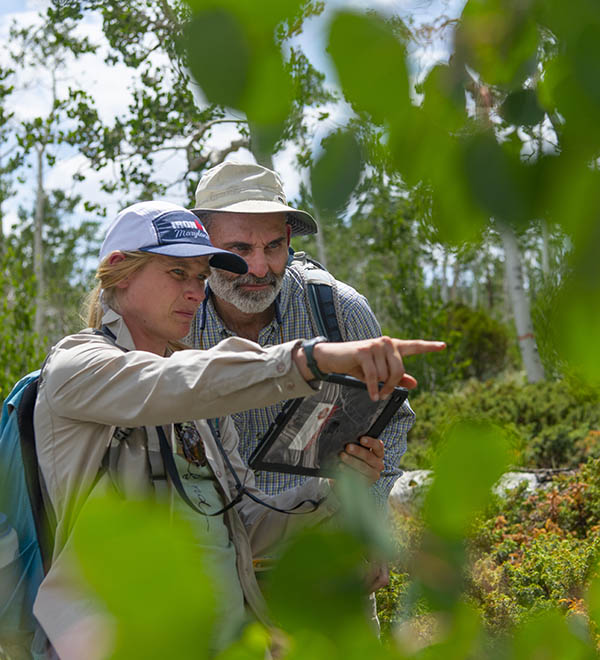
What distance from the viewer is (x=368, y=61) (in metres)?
0.47

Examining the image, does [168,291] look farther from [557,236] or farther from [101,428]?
[557,236]

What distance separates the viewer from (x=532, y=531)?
509 centimetres

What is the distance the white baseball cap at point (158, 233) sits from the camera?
182 centimetres

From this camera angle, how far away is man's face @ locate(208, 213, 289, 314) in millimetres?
2547

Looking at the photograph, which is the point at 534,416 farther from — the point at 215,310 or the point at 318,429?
the point at 318,429

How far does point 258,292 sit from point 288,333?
0.16 metres

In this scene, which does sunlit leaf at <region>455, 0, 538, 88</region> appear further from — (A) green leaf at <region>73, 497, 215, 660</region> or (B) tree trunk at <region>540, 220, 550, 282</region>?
(A) green leaf at <region>73, 497, 215, 660</region>

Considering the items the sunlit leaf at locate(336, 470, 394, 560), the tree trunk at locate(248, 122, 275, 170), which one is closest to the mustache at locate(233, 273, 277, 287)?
the tree trunk at locate(248, 122, 275, 170)

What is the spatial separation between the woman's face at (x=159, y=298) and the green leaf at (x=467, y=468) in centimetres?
145

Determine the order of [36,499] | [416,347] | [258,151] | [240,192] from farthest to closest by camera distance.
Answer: [240,192]
[36,499]
[416,347]
[258,151]

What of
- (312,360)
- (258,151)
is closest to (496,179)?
(258,151)

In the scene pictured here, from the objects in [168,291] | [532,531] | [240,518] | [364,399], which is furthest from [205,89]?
[532,531]

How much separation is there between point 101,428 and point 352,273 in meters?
28.7

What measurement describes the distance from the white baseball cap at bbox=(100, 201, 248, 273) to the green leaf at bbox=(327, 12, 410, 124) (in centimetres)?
134
